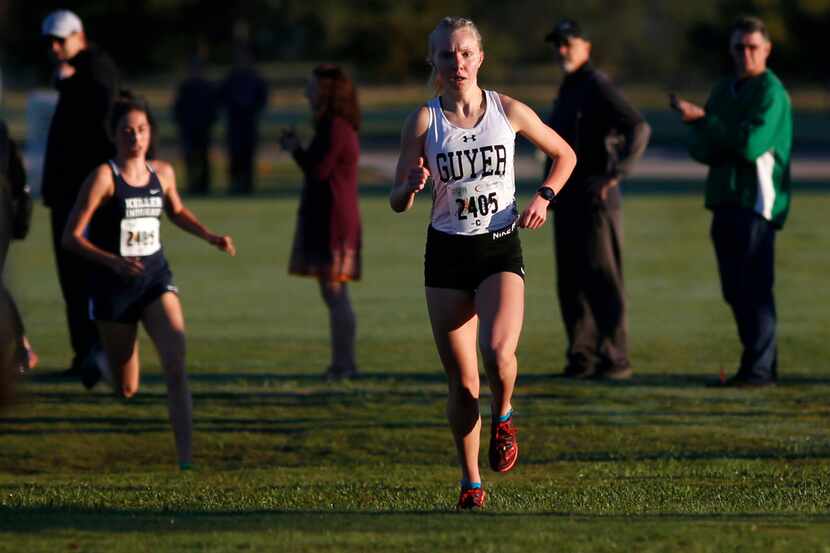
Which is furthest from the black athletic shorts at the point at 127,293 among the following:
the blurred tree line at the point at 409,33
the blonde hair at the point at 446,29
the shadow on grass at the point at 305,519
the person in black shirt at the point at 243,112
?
the blurred tree line at the point at 409,33

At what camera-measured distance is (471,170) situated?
7.49 metres

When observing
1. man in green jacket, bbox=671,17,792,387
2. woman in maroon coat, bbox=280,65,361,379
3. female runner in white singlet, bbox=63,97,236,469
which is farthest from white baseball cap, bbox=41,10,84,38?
man in green jacket, bbox=671,17,792,387

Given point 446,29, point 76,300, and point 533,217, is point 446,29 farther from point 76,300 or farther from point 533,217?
point 76,300

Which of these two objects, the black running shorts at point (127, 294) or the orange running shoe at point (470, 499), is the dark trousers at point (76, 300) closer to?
the black running shorts at point (127, 294)

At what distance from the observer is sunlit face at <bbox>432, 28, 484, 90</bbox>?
7.39 meters

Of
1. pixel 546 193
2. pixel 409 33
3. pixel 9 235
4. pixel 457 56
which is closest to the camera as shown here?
pixel 457 56

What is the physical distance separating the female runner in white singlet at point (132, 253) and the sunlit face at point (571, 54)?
314cm

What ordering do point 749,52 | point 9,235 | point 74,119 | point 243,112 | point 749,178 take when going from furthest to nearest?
point 243,112 < point 74,119 < point 749,178 < point 749,52 < point 9,235

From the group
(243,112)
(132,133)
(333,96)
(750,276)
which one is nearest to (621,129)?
(750,276)

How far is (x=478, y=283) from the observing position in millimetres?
7531

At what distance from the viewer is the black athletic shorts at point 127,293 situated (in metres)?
9.80

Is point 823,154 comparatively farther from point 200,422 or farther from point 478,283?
point 478,283

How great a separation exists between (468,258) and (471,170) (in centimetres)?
37

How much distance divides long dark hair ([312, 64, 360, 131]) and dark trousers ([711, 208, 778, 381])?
103 inches
